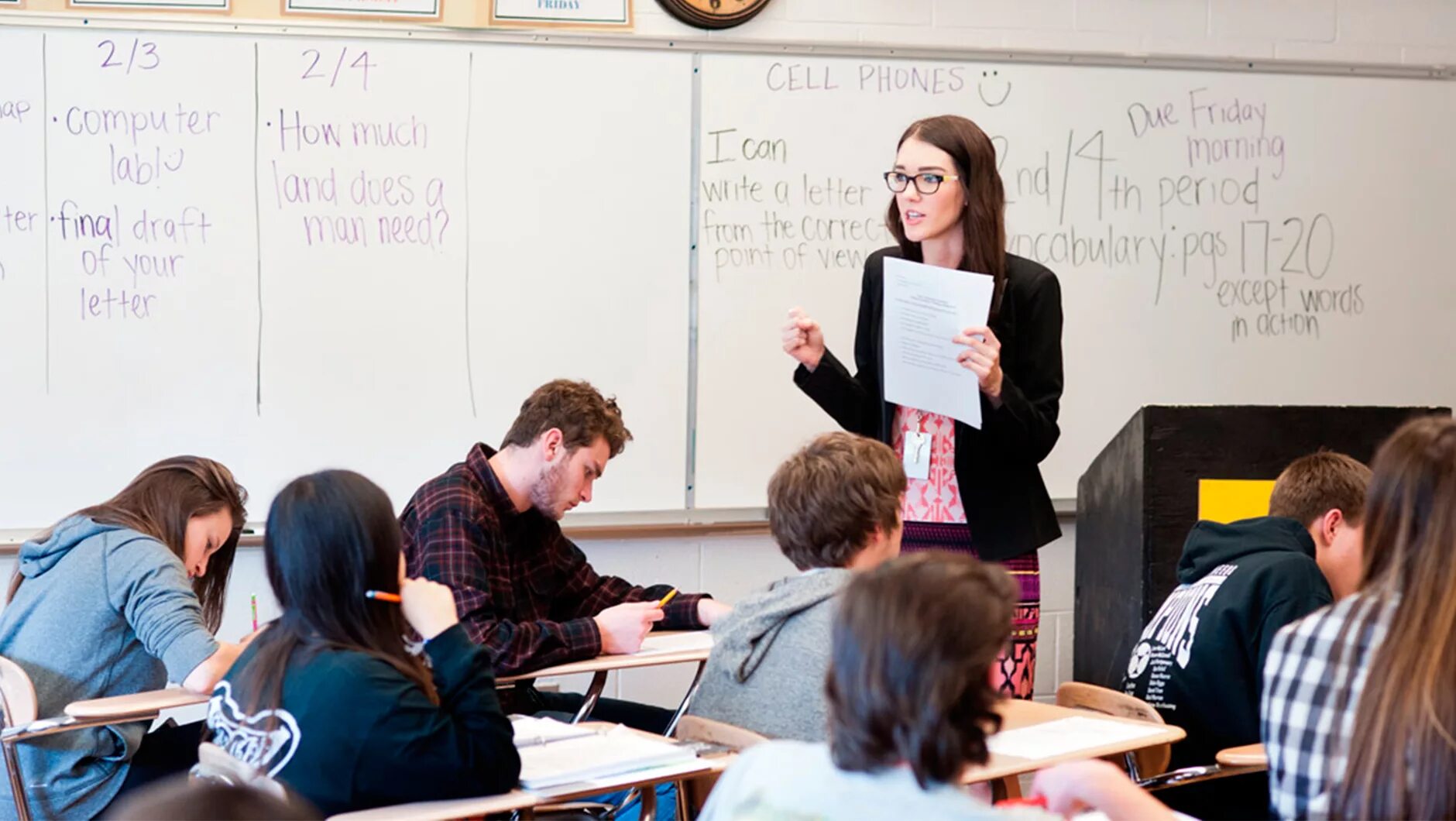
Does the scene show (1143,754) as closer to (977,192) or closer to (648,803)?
(648,803)

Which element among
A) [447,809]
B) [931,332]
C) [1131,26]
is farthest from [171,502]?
[1131,26]

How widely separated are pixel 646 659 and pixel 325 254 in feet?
5.17

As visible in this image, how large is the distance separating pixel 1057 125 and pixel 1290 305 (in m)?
0.90

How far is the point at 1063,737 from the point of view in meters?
2.25

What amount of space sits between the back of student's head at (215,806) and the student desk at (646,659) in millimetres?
1595

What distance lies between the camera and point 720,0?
3992mm

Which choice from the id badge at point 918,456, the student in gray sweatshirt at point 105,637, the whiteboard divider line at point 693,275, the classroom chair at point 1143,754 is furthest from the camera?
the whiteboard divider line at point 693,275

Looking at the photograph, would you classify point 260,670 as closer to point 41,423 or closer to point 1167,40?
point 41,423

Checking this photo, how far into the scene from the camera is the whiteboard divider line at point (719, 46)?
12.1 feet

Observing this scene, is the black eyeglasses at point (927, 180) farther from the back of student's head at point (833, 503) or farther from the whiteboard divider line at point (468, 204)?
the whiteboard divider line at point (468, 204)

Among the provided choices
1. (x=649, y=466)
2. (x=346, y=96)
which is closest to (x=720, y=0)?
(x=346, y=96)

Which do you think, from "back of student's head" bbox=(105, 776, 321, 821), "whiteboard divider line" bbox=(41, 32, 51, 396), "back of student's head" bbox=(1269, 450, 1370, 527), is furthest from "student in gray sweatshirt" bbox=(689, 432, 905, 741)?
"whiteboard divider line" bbox=(41, 32, 51, 396)

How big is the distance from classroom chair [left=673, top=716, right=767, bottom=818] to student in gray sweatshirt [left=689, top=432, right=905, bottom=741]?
0.18 feet

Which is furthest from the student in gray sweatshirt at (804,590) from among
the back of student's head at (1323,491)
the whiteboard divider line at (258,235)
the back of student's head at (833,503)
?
the whiteboard divider line at (258,235)
